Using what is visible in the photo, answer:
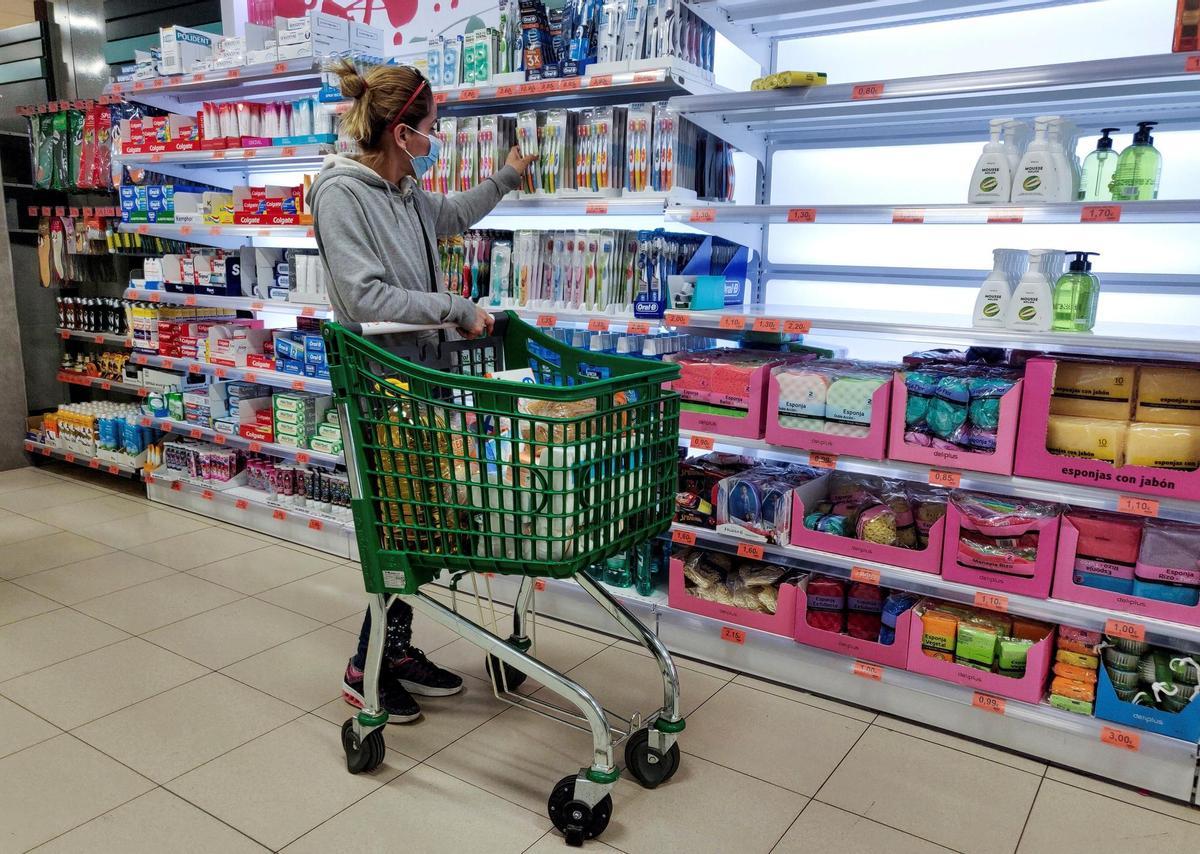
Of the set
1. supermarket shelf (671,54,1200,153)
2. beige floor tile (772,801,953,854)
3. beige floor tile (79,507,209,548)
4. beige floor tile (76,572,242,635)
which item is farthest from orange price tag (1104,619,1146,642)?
beige floor tile (79,507,209,548)

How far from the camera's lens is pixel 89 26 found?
571cm

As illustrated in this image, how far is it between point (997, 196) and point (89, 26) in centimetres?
587

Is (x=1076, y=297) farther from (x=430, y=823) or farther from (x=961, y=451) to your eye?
(x=430, y=823)

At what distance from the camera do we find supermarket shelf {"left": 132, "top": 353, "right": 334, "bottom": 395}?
4.34 metres

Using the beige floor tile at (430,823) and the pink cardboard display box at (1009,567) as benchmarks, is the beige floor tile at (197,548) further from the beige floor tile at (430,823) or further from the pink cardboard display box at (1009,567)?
the pink cardboard display box at (1009,567)

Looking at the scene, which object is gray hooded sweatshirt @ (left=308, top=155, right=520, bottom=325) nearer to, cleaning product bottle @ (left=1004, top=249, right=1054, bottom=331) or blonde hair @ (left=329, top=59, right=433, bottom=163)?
blonde hair @ (left=329, top=59, right=433, bottom=163)

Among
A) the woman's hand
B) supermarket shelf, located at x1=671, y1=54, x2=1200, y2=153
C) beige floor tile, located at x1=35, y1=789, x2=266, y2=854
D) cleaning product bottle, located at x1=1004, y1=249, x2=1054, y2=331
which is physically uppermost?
supermarket shelf, located at x1=671, y1=54, x2=1200, y2=153

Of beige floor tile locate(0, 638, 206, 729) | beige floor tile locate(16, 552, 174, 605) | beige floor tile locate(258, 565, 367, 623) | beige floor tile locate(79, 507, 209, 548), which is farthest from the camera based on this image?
beige floor tile locate(79, 507, 209, 548)

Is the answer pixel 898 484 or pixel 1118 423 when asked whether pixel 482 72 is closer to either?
pixel 898 484

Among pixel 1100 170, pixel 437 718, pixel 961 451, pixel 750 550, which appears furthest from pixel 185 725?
pixel 1100 170

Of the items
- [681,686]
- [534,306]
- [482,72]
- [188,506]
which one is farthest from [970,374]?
[188,506]

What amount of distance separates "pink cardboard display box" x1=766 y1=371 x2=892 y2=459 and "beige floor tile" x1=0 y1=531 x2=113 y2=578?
340cm

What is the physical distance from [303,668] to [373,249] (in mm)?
1583

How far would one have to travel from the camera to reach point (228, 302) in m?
4.64
